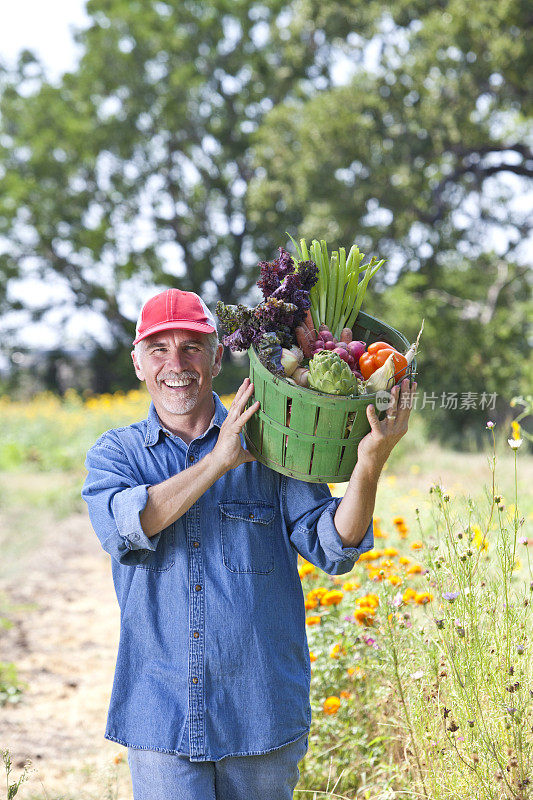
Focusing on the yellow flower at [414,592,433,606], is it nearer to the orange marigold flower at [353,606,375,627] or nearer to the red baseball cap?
the orange marigold flower at [353,606,375,627]

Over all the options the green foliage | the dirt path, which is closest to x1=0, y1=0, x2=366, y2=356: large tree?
the green foliage

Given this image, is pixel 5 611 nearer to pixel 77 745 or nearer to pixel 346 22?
pixel 77 745

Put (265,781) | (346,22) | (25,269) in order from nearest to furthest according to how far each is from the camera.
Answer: (265,781), (346,22), (25,269)

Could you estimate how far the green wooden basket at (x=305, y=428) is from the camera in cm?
171

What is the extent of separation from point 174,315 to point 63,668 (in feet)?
10.6

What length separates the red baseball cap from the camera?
1.96 metres

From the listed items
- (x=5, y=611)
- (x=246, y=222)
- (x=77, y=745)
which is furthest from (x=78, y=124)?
(x=77, y=745)

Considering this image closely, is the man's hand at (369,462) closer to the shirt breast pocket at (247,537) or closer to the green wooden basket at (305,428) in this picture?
the green wooden basket at (305,428)

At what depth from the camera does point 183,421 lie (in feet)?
6.72

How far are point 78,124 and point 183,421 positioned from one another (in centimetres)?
1936

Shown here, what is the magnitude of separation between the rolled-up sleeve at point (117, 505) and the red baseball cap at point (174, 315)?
34cm

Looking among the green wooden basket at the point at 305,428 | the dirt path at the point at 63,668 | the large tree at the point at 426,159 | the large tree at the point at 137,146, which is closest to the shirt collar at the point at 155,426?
the green wooden basket at the point at 305,428

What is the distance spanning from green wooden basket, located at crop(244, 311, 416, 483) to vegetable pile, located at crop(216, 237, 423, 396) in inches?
1.4

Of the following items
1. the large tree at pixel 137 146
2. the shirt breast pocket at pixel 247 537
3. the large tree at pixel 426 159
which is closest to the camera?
the shirt breast pocket at pixel 247 537
